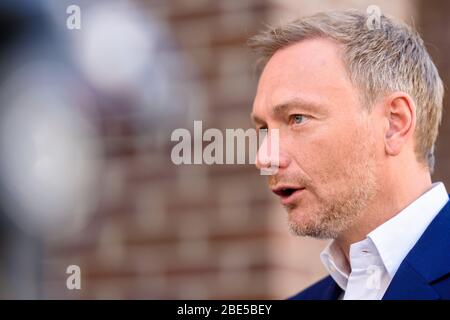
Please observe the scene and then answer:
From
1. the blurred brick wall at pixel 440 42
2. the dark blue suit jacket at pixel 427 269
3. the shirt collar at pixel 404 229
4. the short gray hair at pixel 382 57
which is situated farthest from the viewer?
the blurred brick wall at pixel 440 42

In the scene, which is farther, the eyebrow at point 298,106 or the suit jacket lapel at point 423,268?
the eyebrow at point 298,106

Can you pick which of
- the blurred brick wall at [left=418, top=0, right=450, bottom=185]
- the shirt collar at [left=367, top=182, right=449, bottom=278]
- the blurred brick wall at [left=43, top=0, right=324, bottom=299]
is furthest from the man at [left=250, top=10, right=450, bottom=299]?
the blurred brick wall at [left=418, top=0, right=450, bottom=185]

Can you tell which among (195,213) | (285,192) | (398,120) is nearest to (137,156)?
(195,213)

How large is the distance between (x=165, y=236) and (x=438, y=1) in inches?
40.0

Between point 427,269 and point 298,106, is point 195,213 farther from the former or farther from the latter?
point 427,269

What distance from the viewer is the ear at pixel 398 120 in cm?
303

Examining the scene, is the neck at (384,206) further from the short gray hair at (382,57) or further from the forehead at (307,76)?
the forehead at (307,76)

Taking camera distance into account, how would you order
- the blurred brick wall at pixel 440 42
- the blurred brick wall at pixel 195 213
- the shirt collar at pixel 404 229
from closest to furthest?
the shirt collar at pixel 404 229 → the blurred brick wall at pixel 195 213 → the blurred brick wall at pixel 440 42

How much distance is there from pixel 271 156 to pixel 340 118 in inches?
6.2

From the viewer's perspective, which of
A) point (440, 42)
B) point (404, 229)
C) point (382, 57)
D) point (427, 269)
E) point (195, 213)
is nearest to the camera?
point (427, 269)

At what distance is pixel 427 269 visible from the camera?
285 centimetres

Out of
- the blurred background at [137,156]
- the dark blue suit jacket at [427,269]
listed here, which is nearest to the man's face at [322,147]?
the dark blue suit jacket at [427,269]

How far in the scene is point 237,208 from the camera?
3646 millimetres
